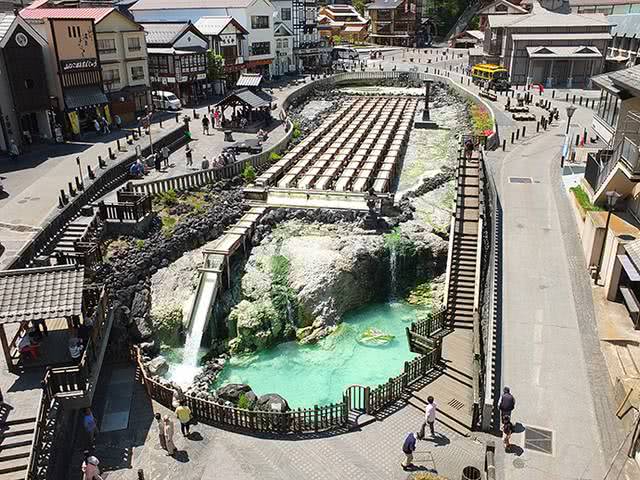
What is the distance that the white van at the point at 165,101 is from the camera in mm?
57156

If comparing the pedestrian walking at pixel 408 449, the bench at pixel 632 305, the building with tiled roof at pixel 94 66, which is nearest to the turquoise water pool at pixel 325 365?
the pedestrian walking at pixel 408 449

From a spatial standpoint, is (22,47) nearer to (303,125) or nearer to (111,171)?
(111,171)

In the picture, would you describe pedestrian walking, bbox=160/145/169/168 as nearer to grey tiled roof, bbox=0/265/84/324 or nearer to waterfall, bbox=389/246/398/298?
waterfall, bbox=389/246/398/298

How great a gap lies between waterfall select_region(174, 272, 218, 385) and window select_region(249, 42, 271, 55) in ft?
187

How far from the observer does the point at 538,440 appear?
56.3 ft

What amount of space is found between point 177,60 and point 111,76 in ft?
35.5

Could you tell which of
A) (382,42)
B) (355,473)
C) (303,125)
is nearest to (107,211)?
(355,473)

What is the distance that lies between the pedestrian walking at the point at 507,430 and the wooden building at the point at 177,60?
2091 inches

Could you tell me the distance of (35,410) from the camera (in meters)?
16.7

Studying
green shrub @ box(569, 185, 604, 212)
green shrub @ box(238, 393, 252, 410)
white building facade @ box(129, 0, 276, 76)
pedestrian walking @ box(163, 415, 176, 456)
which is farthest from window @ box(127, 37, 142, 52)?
pedestrian walking @ box(163, 415, 176, 456)

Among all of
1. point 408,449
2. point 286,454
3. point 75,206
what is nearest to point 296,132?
point 75,206

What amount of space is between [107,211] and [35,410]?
48.2ft

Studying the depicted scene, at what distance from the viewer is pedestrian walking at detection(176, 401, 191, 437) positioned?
712 inches

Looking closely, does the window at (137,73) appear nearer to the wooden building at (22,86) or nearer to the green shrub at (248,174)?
the wooden building at (22,86)
